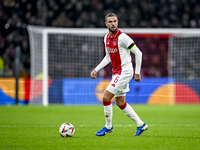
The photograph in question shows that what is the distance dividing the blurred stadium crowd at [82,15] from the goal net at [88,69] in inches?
169

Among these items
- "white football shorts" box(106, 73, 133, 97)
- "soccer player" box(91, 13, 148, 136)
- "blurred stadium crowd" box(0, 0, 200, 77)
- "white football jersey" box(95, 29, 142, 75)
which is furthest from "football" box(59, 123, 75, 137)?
"blurred stadium crowd" box(0, 0, 200, 77)

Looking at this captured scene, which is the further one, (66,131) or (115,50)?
(115,50)

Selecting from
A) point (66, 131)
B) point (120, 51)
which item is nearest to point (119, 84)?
point (120, 51)

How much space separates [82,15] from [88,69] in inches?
236

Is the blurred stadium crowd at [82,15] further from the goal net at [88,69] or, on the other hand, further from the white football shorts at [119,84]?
the white football shorts at [119,84]

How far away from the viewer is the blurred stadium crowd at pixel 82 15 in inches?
742

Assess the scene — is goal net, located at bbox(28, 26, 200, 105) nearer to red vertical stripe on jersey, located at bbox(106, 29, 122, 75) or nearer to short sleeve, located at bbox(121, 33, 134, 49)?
red vertical stripe on jersey, located at bbox(106, 29, 122, 75)

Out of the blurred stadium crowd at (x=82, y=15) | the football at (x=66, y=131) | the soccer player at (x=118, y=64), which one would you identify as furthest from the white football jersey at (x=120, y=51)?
the blurred stadium crowd at (x=82, y=15)

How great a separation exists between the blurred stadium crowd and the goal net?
14.1ft

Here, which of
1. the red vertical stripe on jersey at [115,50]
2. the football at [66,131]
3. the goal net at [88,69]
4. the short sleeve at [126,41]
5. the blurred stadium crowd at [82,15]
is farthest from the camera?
the blurred stadium crowd at [82,15]

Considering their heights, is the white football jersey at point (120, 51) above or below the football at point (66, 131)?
above

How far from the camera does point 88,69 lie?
49.0 ft

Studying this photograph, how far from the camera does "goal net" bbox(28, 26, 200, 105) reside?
13672mm

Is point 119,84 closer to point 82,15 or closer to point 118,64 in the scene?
point 118,64
